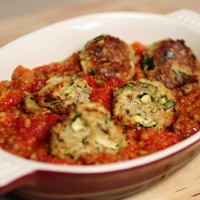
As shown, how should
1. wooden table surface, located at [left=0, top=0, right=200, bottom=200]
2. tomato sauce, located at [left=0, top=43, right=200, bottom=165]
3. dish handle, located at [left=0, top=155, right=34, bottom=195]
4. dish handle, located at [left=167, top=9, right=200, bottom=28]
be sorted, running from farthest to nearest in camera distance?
dish handle, located at [left=167, top=9, right=200, bottom=28]
wooden table surface, located at [left=0, top=0, right=200, bottom=200]
tomato sauce, located at [left=0, top=43, right=200, bottom=165]
dish handle, located at [left=0, top=155, right=34, bottom=195]

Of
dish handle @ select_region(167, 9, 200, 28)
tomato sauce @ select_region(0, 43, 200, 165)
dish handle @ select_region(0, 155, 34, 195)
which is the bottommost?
tomato sauce @ select_region(0, 43, 200, 165)

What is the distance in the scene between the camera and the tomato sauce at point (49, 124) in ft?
10.7

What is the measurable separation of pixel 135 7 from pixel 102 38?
195 centimetres

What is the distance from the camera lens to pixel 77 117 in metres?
3.06

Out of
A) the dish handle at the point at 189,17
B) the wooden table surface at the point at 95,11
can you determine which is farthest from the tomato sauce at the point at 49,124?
the dish handle at the point at 189,17

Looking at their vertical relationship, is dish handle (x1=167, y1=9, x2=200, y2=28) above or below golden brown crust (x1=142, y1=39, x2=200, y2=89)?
above

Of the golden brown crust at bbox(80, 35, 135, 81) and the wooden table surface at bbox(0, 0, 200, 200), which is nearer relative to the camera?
the wooden table surface at bbox(0, 0, 200, 200)

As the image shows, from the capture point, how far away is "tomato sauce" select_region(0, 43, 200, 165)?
3.25 m

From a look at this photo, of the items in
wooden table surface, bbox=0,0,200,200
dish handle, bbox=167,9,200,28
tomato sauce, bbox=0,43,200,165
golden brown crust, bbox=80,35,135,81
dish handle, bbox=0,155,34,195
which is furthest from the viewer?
dish handle, bbox=167,9,200,28

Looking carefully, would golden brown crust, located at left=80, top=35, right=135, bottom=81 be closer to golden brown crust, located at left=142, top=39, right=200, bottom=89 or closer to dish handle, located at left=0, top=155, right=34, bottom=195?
golden brown crust, located at left=142, top=39, right=200, bottom=89

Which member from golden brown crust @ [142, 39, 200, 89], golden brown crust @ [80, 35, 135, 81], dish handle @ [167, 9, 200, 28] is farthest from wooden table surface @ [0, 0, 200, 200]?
dish handle @ [167, 9, 200, 28]

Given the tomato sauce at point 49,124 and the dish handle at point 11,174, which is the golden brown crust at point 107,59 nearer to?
the tomato sauce at point 49,124

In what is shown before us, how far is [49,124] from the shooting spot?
3502 mm

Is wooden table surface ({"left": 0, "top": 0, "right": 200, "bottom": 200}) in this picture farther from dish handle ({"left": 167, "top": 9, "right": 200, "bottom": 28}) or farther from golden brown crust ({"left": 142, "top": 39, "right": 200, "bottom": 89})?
dish handle ({"left": 167, "top": 9, "right": 200, "bottom": 28})
